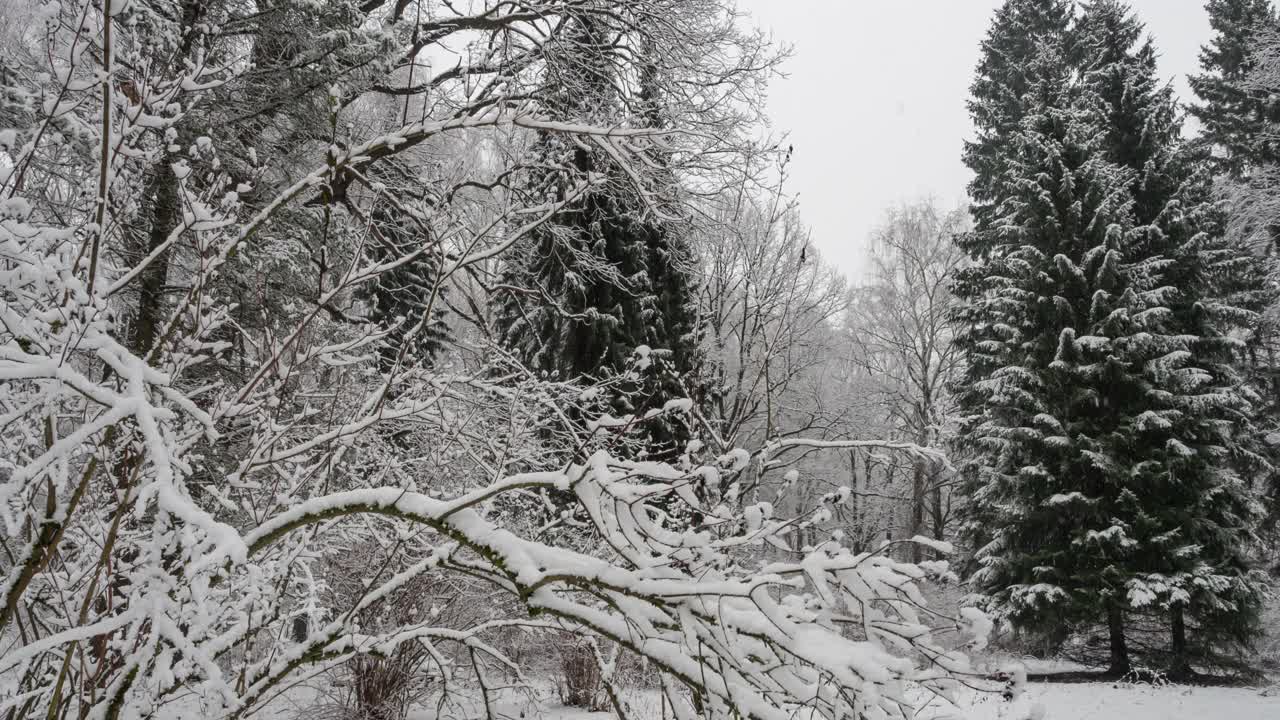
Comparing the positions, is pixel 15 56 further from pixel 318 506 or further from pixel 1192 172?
pixel 1192 172

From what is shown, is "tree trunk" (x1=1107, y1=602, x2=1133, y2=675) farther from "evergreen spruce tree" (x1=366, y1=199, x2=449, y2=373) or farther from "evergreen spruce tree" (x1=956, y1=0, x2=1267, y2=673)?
"evergreen spruce tree" (x1=366, y1=199, x2=449, y2=373)

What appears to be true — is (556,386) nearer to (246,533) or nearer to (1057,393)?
(246,533)

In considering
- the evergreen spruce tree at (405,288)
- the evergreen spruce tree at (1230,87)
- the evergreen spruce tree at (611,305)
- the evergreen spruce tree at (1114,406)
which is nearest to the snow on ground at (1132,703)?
the evergreen spruce tree at (1114,406)

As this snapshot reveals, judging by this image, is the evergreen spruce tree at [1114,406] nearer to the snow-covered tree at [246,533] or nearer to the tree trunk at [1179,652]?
the tree trunk at [1179,652]

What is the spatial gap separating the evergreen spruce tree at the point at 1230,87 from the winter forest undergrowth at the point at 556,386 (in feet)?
0.53

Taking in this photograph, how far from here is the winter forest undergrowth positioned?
147 cm

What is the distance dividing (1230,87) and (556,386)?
17937mm

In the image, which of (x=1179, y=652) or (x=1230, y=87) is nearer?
(x=1179, y=652)

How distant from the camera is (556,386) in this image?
5082 millimetres

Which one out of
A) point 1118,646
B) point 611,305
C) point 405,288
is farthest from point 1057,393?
point 405,288

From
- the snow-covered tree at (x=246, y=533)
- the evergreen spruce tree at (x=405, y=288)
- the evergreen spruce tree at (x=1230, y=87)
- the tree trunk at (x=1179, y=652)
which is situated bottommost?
the tree trunk at (x=1179, y=652)

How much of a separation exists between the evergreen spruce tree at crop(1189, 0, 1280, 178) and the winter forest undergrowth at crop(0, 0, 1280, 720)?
0.16 metres

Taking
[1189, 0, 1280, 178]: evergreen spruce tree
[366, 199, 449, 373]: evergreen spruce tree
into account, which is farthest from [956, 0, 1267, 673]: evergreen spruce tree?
[366, 199, 449, 373]: evergreen spruce tree

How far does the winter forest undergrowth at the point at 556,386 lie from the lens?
1.47 metres
